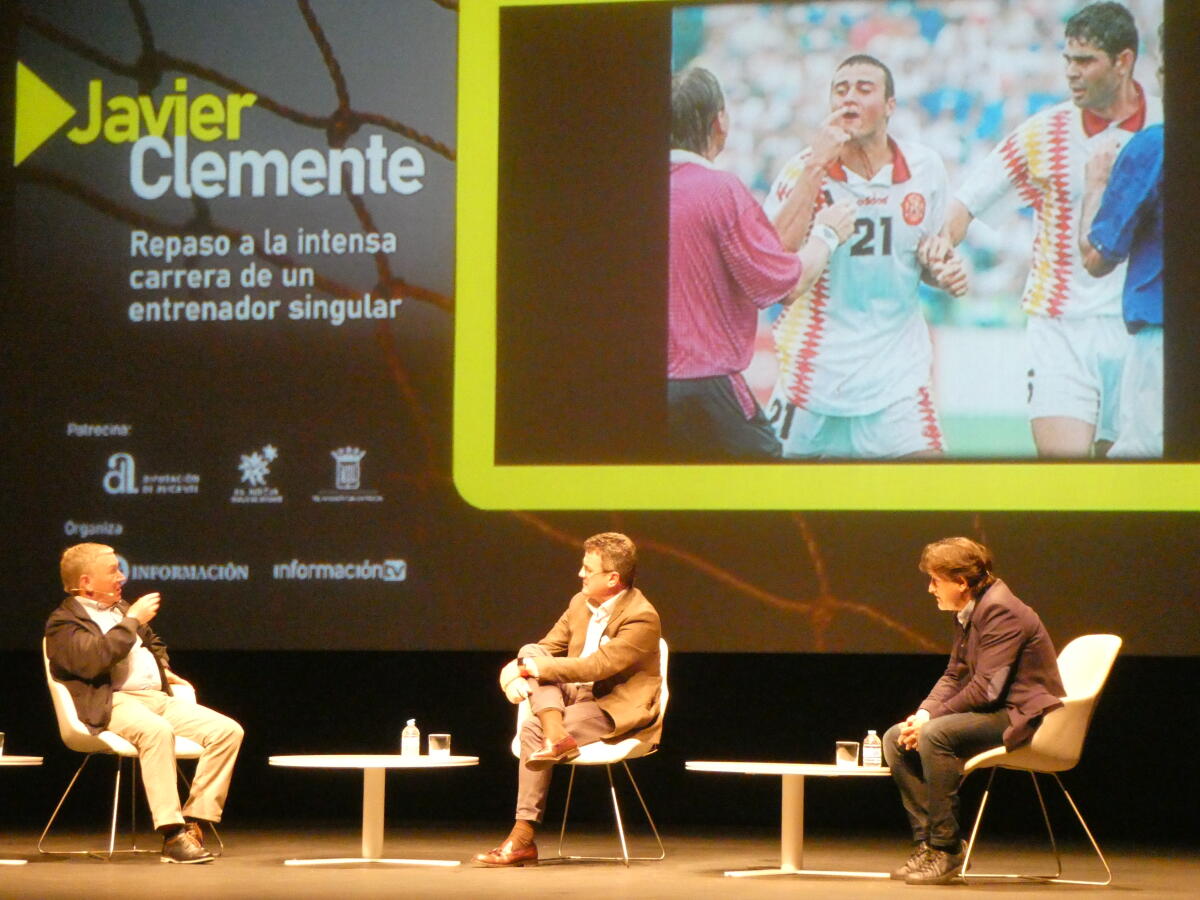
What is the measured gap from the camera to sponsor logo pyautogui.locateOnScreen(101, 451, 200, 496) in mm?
6363

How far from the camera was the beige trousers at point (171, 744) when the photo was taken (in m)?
5.21

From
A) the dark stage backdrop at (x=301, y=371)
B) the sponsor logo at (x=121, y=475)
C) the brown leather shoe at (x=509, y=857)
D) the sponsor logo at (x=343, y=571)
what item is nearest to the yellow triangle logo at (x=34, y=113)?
the dark stage backdrop at (x=301, y=371)

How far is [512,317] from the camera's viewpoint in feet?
20.4

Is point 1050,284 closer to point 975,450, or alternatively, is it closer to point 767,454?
point 975,450

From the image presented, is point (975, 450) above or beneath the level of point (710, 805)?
above

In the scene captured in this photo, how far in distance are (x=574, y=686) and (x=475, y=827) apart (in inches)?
52.6

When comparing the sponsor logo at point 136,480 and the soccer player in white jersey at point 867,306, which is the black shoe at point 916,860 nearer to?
the soccer player in white jersey at point 867,306

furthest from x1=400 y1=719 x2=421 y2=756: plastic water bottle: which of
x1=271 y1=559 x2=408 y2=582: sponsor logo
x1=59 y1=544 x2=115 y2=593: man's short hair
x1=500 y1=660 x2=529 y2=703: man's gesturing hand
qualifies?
x1=59 y1=544 x2=115 y2=593: man's short hair

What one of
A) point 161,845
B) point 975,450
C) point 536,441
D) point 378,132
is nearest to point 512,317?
point 536,441

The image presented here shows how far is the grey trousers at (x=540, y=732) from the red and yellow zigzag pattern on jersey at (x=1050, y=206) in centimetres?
199

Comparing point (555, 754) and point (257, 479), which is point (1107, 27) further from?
point (257, 479)

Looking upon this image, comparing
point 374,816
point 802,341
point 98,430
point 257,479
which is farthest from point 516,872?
point 98,430

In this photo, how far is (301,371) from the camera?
250 inches

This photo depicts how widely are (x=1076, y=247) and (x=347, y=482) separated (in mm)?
2609
